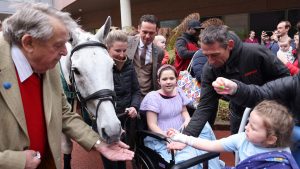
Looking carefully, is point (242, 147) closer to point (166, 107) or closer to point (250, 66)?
point (250, 66)

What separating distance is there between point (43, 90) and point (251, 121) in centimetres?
122

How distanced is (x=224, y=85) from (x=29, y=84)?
1.09 meters

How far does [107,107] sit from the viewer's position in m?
2.10

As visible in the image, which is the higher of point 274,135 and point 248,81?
point 248,81

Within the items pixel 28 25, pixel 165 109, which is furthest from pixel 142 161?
pixel 28 25

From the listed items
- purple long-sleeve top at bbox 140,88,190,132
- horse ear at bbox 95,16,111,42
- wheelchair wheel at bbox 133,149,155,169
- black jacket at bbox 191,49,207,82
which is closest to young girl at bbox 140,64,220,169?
purple long-sleeve top at bbox 140,88,190,132

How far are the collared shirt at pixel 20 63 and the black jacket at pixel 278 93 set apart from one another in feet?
3.92

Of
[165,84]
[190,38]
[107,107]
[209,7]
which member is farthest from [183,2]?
[107,107]

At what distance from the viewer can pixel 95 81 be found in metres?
2.19

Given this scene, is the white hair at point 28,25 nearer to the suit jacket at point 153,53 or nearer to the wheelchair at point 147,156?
the wheelchair at point 147,156

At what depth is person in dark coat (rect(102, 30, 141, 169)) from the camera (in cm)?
292

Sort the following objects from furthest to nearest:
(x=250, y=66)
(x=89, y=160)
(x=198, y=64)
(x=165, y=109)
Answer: (x=89, y=160), (x=198, y=64), (x=165, y=109), (x=250, y=66)

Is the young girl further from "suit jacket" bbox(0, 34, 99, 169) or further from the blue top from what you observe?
"suit jacket" bbox(0, 34, 99, 169)

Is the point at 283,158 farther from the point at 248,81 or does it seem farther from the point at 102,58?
the point at 102,58
